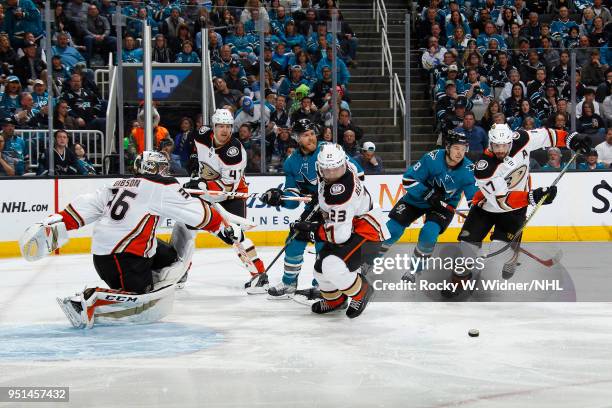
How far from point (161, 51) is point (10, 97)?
61.1 inches

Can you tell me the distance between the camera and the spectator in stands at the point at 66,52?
374 inches

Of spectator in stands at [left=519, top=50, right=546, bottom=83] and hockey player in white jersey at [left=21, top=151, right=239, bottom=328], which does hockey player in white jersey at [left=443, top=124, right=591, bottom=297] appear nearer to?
hockey player in white jersey at [left=21, top=151, right=239, bottom=328]

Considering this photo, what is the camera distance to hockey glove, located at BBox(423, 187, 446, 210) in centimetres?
683

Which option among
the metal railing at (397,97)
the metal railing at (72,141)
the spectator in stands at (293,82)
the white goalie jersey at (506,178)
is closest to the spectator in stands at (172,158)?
the metal railing at (72,141)

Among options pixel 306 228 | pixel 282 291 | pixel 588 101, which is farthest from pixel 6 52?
pixel 588 101

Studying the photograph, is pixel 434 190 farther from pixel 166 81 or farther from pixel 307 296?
pixel 166 81

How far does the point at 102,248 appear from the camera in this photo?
212 inches

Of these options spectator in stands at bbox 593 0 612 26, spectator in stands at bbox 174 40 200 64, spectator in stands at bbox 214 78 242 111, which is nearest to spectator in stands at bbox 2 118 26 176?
spectator in stands at bbox 174 40 200 64

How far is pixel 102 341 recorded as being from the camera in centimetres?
504

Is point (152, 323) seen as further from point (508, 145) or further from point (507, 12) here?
point (507, 12)

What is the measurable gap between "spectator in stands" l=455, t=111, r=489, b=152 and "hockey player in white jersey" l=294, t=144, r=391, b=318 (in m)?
4.55

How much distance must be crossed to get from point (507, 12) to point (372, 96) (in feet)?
8.45

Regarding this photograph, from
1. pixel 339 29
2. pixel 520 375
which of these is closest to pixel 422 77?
pixel 339 29

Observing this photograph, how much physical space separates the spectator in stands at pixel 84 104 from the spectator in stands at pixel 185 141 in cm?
74
